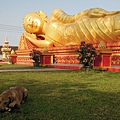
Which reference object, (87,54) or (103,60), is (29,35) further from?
(87,54)

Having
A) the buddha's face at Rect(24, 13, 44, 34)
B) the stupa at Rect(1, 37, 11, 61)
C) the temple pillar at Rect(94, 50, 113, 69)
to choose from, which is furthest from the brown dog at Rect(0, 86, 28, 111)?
the stupa at Rect(1, 37, 11, 61)

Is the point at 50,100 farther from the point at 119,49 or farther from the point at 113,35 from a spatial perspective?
the point at 113,35

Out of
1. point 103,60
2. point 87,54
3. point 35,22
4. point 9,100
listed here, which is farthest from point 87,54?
point 35,22

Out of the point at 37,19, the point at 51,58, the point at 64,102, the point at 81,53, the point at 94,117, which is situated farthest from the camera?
the point at 37,19

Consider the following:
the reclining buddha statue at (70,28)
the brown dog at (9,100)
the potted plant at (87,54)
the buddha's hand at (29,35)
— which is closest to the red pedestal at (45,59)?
the reclining buddha statue at (70,28)

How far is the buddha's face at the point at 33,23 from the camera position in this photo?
73.7 ft

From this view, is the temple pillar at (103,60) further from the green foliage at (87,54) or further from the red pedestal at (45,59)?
the red pedestal at (45,59)

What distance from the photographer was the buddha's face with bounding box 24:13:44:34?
2247 cm

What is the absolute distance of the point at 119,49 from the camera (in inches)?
576

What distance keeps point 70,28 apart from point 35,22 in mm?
5062

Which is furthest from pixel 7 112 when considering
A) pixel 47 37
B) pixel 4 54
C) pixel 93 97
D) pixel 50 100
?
pixel 4 54

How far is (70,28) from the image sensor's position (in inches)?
730

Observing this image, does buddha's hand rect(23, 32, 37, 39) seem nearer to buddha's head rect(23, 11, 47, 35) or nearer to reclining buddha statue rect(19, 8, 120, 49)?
reclining buddha statue rect(19, 8, 120, 49)

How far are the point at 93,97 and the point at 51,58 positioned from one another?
12595 mm
